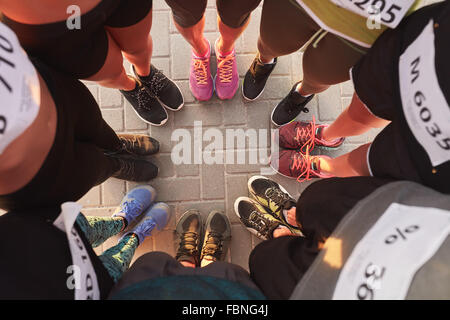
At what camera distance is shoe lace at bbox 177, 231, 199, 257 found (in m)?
1.83

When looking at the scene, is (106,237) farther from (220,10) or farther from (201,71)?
(220,10)

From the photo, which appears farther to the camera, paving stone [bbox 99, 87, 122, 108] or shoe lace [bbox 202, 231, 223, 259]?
paving stone [bbox 99, 87, 122, 108]

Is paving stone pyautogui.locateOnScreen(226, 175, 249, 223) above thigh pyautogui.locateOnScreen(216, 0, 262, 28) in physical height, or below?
below

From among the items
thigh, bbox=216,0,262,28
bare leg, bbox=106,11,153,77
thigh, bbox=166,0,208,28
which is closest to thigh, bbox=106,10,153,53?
bare leg, bbox=106,11,153,77

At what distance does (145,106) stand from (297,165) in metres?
1.26

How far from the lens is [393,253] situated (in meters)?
0.74

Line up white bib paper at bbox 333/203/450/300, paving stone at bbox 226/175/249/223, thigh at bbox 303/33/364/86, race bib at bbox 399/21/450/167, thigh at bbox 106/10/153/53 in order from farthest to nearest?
paving stone at bbox 226/175/249/223 → thigh at bbox 106/10/153/53 → thigh at bbox 303/33/364/86 → race bib at bbox 399/21/450/167 → white bib paper at bbox 333/203/450/300

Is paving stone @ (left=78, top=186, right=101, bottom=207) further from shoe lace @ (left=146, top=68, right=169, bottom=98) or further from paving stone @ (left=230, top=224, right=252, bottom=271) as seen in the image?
paving stone @ (left=230, top=224, right=252, bottom=271)

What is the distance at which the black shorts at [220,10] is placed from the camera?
133 centimetres

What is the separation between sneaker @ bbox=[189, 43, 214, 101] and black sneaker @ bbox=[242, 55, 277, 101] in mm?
280

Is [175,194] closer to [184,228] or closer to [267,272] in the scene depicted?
[184,228]

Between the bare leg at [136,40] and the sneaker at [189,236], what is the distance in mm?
1148
